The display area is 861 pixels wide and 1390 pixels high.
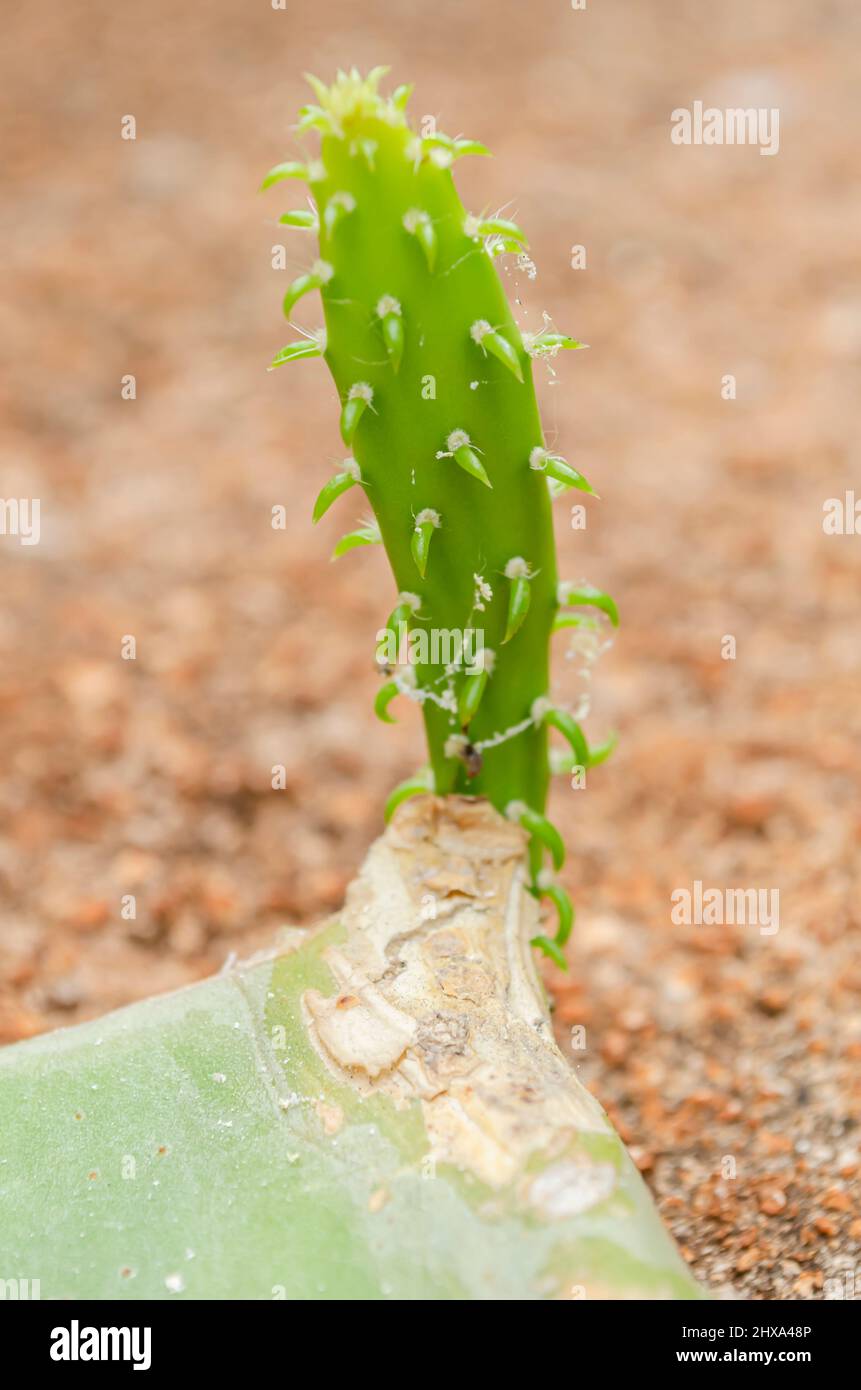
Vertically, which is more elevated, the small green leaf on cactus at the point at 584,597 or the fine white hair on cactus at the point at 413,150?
the fine white hair on cactus at the point at 413,150

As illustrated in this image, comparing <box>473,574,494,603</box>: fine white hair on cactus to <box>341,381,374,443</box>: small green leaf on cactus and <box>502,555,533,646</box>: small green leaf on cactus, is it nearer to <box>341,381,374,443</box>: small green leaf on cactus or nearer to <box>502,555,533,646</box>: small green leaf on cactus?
<box>502,555,533,646</box>: small green leaf on cactus

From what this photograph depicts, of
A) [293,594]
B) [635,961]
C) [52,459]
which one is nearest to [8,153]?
[52,459]

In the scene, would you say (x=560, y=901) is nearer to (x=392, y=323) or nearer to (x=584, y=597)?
(x=584, y=597)

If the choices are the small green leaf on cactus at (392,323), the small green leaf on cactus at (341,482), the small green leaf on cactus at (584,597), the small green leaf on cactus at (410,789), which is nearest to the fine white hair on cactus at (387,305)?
the small green leaf on cactus at (392,323)

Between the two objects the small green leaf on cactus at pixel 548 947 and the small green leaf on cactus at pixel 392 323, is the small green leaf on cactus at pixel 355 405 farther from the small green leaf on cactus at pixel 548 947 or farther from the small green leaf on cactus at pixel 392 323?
the small green leaf on cactus at pixel 548 947

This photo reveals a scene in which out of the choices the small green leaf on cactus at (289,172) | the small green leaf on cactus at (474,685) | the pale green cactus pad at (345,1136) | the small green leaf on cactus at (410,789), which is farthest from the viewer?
the small green leaf on cactus at (410,789)
